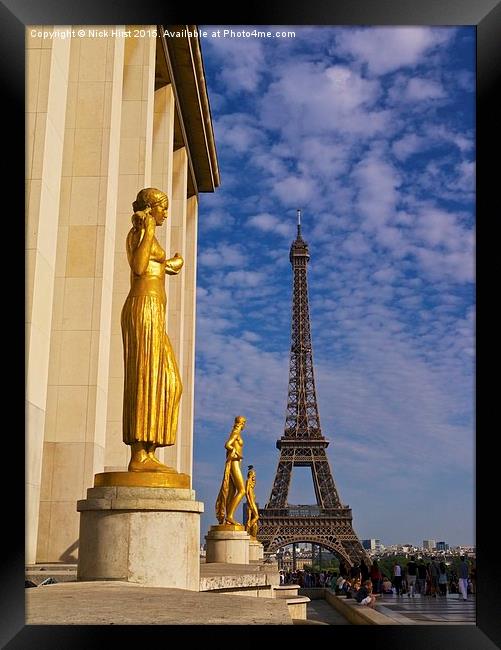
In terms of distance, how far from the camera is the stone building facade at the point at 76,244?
9.87 m

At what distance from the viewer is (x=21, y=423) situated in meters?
4.71

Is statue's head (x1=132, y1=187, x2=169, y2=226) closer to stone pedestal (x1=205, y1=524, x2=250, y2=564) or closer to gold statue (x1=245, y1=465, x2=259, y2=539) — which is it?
stone pedestal (x1=205, y1=524, x2=250, y2=564)

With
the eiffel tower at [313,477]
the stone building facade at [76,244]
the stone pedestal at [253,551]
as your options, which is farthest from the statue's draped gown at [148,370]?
the eiffel tower at [313,477]

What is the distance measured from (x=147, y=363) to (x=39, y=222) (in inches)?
122

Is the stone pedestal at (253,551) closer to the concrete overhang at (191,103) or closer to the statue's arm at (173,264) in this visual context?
the concrete overhang at (191,103)

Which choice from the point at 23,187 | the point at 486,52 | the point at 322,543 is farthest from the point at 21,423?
the point at 322,543

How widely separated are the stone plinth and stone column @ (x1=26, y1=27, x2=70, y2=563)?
7.73ft

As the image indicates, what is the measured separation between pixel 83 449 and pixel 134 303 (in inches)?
197

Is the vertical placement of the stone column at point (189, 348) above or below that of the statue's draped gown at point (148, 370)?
above

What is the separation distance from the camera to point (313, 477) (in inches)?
2596

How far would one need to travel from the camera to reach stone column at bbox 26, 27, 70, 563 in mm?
9500

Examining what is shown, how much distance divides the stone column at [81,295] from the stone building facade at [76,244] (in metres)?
0.02

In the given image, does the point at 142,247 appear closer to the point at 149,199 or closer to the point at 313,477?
the point at 149,199
